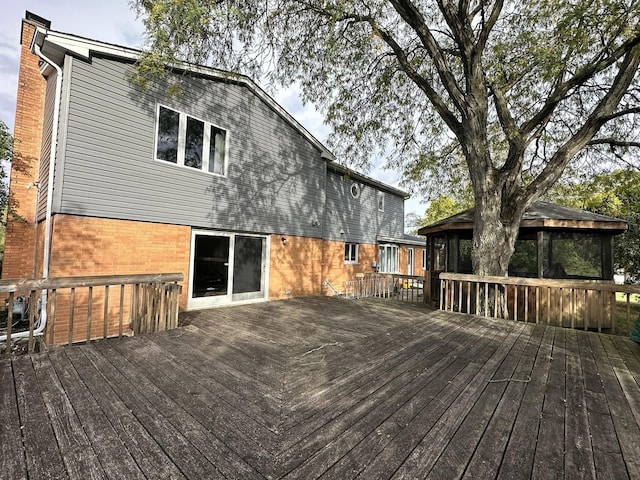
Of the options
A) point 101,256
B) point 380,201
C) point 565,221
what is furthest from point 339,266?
point 101,256

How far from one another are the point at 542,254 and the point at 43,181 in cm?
1250

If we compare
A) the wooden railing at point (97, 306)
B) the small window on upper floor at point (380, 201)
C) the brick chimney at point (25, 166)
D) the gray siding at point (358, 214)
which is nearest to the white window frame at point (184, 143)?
the wooden railing at point (97, 306)

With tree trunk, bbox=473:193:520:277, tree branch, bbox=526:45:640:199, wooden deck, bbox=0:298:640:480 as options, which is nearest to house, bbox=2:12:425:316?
wooden deck, bbox=0:298:640:480

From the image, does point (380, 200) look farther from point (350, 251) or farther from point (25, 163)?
point (25, 163)

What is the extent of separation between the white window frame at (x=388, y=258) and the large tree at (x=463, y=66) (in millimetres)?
5673

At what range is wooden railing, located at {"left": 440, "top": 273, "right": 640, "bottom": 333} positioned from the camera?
5.39m

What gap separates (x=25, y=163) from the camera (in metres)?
7.36

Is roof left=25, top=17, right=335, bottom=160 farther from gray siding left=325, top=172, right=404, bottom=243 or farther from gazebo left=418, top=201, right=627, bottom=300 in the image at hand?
gazebo left=418, top=201, right=627, bottom=300

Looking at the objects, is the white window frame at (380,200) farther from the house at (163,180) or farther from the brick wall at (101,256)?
the brick wall at (101,256)

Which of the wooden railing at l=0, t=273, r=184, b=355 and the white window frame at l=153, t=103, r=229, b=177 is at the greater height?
the white window frame at l=153, t=103, r=229, b=177

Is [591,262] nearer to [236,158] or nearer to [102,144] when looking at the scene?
[236,158]

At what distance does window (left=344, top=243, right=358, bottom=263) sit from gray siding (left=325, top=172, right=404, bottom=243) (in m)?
0.26

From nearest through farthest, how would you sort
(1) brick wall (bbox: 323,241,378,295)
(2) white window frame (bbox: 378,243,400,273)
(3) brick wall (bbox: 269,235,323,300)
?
Result: (3) brick wall (bbox: 269,235,323,300) → (1) brick wall (bbox: 323,241,378,295) → (2) white window frame (bbox: 378,243,400,273)

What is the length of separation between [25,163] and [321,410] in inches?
389
